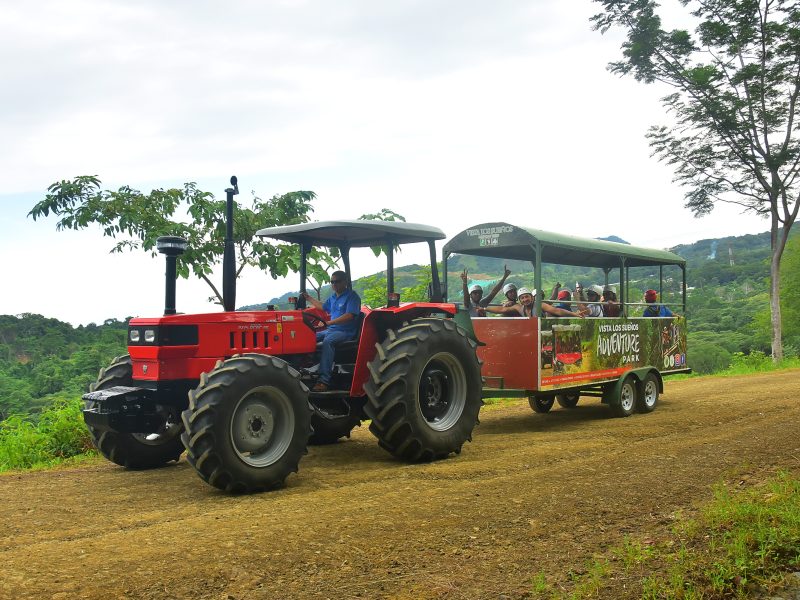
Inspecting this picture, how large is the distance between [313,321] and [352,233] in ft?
3.41

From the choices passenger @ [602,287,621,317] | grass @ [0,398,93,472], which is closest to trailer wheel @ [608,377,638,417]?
passenger @ [602,287,621,317]

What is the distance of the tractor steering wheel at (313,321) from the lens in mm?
7301

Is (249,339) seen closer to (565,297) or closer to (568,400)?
(565,297)

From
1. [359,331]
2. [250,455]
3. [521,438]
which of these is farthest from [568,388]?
[250,455]

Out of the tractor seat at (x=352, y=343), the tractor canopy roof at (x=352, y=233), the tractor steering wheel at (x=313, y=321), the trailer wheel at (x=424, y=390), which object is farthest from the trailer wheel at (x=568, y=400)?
the tractor steering wheel at (x=313, y=321)

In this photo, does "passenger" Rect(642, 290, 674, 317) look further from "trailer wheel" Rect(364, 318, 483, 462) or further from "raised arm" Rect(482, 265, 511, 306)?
"trailer wheel" Rect(364, 318, 483, 462)

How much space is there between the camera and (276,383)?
5961 millimetres

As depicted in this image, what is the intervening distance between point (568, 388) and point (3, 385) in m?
12.1

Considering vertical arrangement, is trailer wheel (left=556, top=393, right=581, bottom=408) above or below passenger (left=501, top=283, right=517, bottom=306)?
below

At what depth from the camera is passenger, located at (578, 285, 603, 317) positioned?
412 inches

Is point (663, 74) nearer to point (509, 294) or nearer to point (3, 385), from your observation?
point (509, 294)

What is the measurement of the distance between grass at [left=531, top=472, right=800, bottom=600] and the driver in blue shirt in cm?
354

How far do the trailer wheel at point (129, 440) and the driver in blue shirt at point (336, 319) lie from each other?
4.85 feet

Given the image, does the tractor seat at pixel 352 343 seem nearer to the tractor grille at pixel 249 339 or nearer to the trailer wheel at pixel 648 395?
the tractor grille at pixel 249 339
